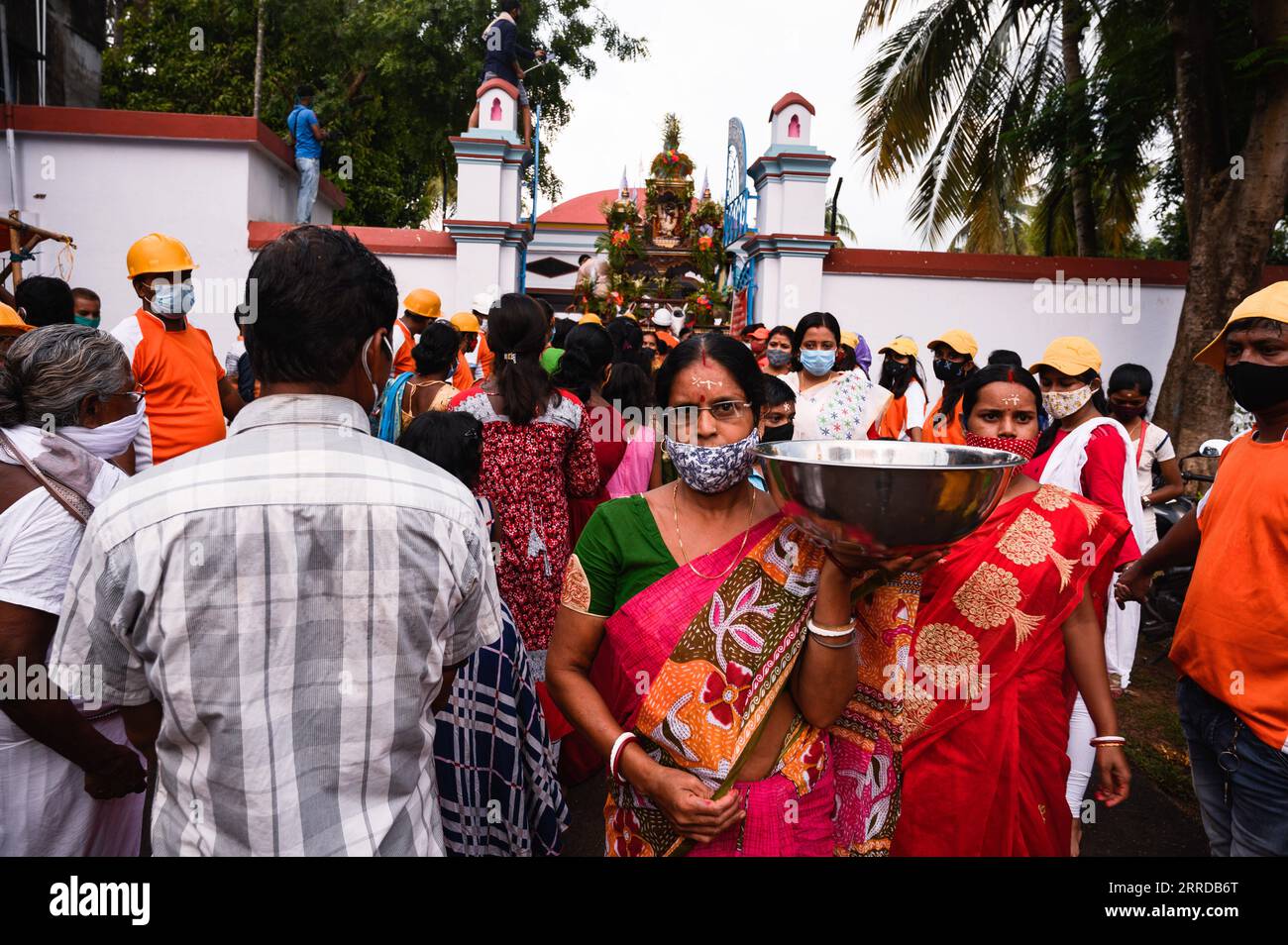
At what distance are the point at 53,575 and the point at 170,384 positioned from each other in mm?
2206

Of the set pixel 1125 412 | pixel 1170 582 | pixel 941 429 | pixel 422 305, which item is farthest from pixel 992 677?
pixel 422 305

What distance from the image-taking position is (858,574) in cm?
174

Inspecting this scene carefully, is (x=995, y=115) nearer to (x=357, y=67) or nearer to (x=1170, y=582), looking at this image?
(x=1170, y=582)

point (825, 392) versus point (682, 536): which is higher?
point (825, 392)

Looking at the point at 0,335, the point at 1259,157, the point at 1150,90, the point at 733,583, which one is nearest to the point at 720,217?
Answer: the point at 1150,90

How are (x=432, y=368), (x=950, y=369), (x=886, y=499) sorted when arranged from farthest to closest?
(x=950, y=369)
(x=432, y=368)
(x=886, y=499)

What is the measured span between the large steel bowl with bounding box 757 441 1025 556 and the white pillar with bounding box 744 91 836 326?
7466mm

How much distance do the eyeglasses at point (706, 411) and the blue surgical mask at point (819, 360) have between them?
2971mm

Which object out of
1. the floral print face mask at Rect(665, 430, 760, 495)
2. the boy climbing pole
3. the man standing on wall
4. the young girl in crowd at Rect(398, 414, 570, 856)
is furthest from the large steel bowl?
the man standing on wall

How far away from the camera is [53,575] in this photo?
188cm

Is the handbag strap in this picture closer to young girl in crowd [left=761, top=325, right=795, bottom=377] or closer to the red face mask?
the red face mask

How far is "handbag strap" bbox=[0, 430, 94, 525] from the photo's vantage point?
1.94 m

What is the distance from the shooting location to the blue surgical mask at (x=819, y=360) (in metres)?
4.93
